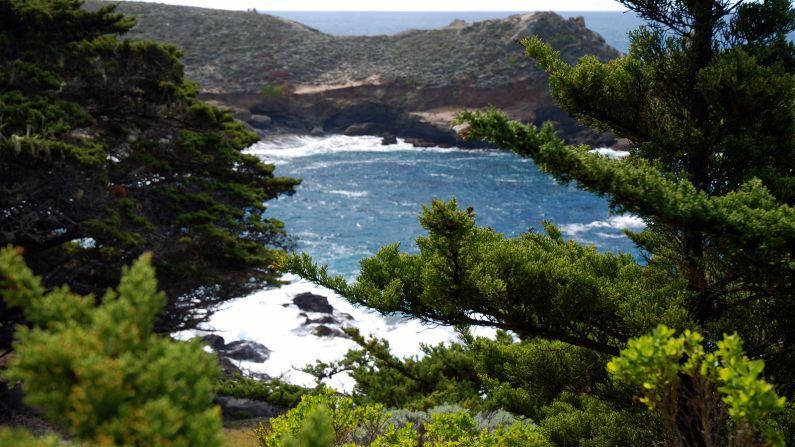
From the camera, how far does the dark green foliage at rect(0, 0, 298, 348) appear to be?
13.3 meters

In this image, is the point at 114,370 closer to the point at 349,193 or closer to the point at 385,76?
the point at 349,193

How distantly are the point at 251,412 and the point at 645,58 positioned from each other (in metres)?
11.2

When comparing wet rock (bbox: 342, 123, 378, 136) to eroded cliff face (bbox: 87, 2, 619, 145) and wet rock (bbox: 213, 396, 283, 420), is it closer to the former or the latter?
eroded cliff face (bbox: 87, 2, 619, 145)

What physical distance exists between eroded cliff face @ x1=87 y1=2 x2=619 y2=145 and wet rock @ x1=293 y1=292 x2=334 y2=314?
35517mm

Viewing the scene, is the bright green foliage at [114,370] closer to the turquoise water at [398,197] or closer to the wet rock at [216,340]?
the wet rock at [216,340]

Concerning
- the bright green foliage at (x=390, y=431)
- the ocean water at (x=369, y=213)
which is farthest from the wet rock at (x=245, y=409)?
the bright green foliage at (x=390, y=431)

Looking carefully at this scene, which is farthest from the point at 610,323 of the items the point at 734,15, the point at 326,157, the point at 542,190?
the point at 326,157

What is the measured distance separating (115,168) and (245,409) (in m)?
6.17

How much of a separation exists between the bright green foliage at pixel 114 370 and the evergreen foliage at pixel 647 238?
3387 mm

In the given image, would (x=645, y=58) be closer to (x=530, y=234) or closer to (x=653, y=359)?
(x=530, y=234)

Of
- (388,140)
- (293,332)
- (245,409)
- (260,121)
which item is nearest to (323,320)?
(293,332)

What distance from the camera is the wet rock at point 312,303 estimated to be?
91.4ft

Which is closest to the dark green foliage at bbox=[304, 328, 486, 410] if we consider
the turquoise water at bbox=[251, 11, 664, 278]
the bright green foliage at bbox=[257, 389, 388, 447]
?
the bright green foliage at bbox=[257, 389, 388, 447]

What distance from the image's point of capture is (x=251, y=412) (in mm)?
14820
